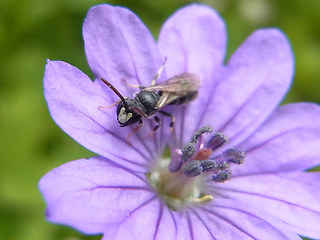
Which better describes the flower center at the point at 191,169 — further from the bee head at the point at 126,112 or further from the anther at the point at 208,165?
the bee head at the point at 126,112

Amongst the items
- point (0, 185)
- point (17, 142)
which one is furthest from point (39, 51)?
point (0, 185)

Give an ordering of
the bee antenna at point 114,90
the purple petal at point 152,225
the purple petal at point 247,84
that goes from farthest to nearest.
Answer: the purple petal at point 247,84, the bee antenna at point 114,90, the purple petal at point 152,225

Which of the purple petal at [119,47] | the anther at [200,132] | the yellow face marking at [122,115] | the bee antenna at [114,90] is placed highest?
the purple petal at [119,47]

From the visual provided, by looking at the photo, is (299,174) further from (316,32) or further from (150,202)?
(316,32)

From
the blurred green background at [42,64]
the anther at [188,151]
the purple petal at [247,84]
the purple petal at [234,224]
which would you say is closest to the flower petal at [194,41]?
the purple petal at [247,84]

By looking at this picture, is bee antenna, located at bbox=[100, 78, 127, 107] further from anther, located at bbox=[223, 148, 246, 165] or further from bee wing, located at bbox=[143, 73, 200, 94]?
anther, located at bbox=[223, 148, 246, 165]

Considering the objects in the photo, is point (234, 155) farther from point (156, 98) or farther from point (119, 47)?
point (119, 47)

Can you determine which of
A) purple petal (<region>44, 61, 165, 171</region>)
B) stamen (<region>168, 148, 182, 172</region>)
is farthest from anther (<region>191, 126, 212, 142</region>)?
purple petal (<region>44, 61, 165, 171</region>)
